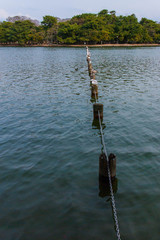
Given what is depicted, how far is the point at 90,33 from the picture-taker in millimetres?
114875

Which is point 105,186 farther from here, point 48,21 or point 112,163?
point 48,21

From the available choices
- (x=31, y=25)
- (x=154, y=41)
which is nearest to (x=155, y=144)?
(x=154, y=41)

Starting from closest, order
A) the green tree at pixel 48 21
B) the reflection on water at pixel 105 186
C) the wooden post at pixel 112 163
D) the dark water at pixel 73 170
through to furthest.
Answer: the dark water at pixel 73 170 < the wooden post at pixel 112 163 < the reflection on water at pixel 105 186 < the green tree at pixel 48 21

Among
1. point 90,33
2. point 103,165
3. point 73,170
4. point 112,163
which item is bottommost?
point 73,170

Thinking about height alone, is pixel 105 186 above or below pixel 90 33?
below

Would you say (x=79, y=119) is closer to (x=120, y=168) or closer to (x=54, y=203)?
(x=120, y=168)

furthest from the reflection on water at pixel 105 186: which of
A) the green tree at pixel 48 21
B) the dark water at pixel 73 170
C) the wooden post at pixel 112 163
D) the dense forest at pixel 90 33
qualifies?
the green tree at pixel 48 21

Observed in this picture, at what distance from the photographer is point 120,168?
7695mm

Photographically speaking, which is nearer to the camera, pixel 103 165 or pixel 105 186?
pixel 103 165

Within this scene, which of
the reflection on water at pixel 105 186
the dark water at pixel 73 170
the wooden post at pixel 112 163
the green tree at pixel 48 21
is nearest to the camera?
the dark water at pixel 73 170

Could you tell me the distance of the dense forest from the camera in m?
118

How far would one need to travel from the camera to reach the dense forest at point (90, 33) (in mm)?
118062

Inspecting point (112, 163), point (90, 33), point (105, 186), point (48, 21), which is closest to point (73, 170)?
point (105, 186)

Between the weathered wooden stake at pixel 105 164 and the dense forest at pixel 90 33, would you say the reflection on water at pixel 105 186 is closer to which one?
the weathered wooden stake at pixel 105 164
